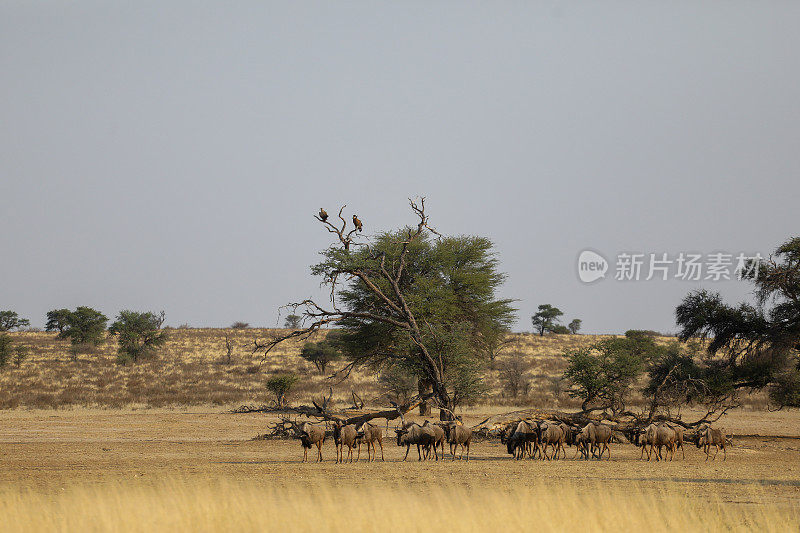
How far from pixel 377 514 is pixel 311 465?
952 centimetres

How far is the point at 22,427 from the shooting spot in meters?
30.2

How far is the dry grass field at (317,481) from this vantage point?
10141mm

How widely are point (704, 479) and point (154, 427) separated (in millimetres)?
21740

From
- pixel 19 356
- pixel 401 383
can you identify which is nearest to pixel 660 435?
pixel 401 383

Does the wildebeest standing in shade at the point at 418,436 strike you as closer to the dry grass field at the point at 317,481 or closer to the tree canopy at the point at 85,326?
the dry grass field at the point at 317,481

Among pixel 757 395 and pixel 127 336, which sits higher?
→ pixel 127 336

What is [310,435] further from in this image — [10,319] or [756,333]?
[10,319]

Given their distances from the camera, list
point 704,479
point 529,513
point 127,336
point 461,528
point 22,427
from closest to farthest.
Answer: point 461,528, point 529,513, point 704,479, point 22,427, point 127,336

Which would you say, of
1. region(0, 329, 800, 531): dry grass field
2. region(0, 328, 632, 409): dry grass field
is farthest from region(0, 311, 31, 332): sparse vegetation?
region(0, 329, 800, 531): dry grass field

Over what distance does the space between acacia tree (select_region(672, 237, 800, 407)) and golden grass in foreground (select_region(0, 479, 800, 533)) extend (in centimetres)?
1832

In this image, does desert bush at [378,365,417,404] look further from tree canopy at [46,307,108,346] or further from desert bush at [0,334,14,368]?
tree canopy at [46,307,108,346]

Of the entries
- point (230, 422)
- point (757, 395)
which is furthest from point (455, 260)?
point (757, 395)

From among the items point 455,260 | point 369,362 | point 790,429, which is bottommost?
point 790,429

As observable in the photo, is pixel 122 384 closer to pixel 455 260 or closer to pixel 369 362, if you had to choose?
pixel 369 362
